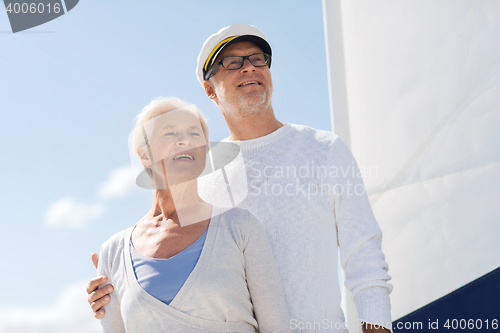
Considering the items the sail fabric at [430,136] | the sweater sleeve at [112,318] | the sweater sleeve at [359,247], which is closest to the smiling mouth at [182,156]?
the sweater sleeve at [112,318]

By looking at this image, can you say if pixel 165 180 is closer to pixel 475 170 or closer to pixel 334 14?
pixel 475 170

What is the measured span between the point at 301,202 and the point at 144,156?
0.79 m

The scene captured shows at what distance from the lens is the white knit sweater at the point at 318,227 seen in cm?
183

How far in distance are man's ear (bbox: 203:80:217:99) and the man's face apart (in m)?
0.15

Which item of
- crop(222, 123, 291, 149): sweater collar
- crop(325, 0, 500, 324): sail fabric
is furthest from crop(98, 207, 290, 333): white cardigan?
crop(325, 0, 500, 324): sail fabric

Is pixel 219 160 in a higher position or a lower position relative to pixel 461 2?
lower

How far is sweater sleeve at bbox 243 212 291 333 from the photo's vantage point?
5.38ft

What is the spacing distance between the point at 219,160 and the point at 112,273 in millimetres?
861

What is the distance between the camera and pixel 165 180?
77.9 inches

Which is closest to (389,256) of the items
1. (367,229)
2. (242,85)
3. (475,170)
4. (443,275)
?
(443,275)

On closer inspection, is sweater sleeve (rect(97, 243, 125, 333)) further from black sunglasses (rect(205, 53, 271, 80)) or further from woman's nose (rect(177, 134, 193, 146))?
black sunglasses (rect(205, 53, 271, 80))

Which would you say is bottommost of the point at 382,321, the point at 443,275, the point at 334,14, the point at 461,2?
the point at 382,321

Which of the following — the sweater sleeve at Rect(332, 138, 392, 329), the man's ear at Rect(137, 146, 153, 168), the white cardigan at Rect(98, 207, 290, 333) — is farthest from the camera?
the man's ear at Rect(137, 146, 153, 168)

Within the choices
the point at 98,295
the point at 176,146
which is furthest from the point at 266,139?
the point at 98,295
